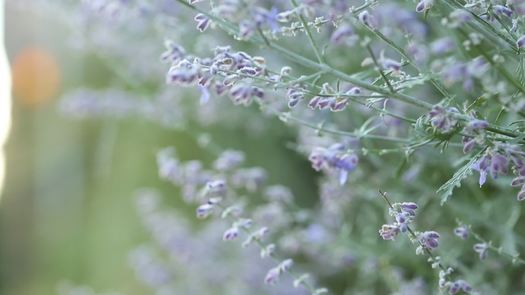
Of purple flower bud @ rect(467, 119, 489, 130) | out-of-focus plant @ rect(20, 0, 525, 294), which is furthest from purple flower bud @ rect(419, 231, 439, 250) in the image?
purple flower bud @ rect(467, 119, 489, 130)

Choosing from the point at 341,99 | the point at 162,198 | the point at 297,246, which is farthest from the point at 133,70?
the point at 341,99

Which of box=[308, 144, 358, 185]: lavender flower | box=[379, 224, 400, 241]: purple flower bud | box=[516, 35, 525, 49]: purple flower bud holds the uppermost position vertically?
box=[308, 144, 358, 185]: lavender flower

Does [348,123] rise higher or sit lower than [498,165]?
higher

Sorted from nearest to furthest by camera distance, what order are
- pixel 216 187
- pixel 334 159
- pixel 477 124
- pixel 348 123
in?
pixel 477 124 → pixel 334 159 → pixel 216 187 → pixel 348 123

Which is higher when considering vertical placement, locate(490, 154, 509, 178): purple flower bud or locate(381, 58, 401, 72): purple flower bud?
locate(381, 58, 401, 72): purple flower bud

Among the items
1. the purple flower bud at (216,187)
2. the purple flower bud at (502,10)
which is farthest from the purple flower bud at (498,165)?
the purple flower bud at (216,187)

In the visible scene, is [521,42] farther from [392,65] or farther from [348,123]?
[348,123]

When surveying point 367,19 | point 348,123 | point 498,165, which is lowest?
point 498,165

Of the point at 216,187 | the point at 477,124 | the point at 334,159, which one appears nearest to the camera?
the point at 477,124


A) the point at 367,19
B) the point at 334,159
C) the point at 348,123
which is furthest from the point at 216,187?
the point at 348,123

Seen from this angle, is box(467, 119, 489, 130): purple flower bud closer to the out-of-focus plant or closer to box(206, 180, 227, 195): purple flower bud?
the out-of-focus plant
